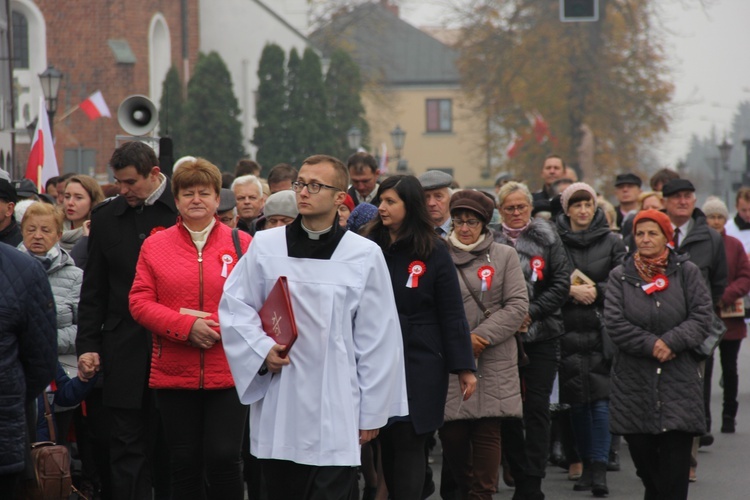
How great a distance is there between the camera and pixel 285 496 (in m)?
5.67

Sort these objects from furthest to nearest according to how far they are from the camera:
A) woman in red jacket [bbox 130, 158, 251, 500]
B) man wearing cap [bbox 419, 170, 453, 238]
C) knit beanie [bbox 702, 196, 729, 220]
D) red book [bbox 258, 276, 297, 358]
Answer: knit beanie [bbox 702, 196, 729, 220]
man wearing cap [bbox 419, 170, 453, 238]
woman in red jacket [bbox 130, 158, 251, 500]
red book [bbox 258, 276, 297, 358]

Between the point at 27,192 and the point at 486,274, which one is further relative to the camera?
the point at 27,192

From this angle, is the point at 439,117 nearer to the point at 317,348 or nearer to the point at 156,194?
the point at 156,194

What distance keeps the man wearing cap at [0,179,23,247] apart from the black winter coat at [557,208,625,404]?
13.1 feet

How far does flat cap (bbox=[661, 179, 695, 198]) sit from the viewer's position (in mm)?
10751

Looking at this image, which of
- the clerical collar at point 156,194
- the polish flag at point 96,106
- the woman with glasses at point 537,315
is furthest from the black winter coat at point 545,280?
the polish flag at point 96,106

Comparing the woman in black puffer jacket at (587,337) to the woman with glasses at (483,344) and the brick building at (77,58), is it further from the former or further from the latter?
the brick building at (77,58)

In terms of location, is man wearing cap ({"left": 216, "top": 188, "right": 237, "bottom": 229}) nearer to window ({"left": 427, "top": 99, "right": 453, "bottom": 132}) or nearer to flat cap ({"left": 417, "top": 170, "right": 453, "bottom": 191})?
flat cap ({"left": 417, "top": 170, "right": 453, "bottom": 191})

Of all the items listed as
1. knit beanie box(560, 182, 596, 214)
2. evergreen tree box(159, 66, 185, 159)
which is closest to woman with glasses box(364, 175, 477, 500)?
knit beanie box(560, 182, 596, 214)

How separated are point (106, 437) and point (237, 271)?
231cm

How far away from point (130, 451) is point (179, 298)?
1029mm

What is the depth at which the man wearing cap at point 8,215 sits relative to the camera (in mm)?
7137

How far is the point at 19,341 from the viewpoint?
17.7 feet

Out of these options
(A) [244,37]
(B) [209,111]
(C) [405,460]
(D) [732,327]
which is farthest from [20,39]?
(C) [405,460]
